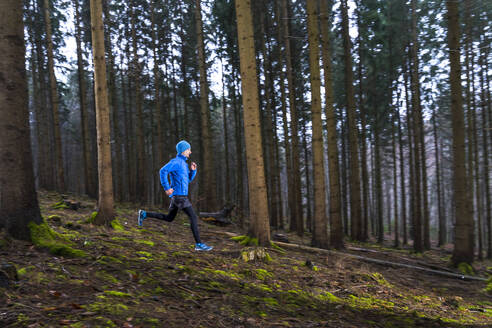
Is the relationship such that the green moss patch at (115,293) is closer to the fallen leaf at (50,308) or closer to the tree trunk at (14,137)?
the fallen leaf at (50,308)

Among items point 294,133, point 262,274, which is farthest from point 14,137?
point 294,133

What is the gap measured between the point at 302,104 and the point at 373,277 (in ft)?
46.5

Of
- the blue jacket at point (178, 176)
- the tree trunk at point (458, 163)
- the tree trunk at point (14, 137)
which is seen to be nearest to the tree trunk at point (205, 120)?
the blue jacket at point (178, 176)

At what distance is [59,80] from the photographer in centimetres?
2025

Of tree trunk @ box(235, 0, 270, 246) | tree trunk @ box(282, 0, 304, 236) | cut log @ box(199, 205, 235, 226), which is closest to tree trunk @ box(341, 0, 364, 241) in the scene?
tree trunk @ box(282, 0, 304, 236)

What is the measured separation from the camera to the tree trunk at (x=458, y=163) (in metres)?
9.19

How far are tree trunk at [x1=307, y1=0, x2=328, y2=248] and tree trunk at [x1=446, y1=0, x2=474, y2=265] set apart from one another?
411 centimetres

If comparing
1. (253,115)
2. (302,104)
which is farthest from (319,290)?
(302,104)

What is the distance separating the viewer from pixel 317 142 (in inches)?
363

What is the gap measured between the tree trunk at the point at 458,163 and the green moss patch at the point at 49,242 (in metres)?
10.2

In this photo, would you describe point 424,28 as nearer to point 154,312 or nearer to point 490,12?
point 490,12

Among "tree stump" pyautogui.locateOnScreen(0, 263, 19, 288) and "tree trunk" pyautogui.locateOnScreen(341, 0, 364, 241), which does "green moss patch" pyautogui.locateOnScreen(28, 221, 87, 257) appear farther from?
"tree trunk" pyautogui.locateOnScreen(341, 0, 364, 241)

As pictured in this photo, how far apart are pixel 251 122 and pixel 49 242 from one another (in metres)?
4.78

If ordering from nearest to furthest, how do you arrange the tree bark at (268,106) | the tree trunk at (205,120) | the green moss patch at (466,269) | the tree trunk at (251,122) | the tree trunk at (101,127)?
the tree trunk at (101,127) < the tree trunk at (251,122) < the green moss patch at (466,269) < the tree trunk at (205,120) < the tree bark at (268,106)
